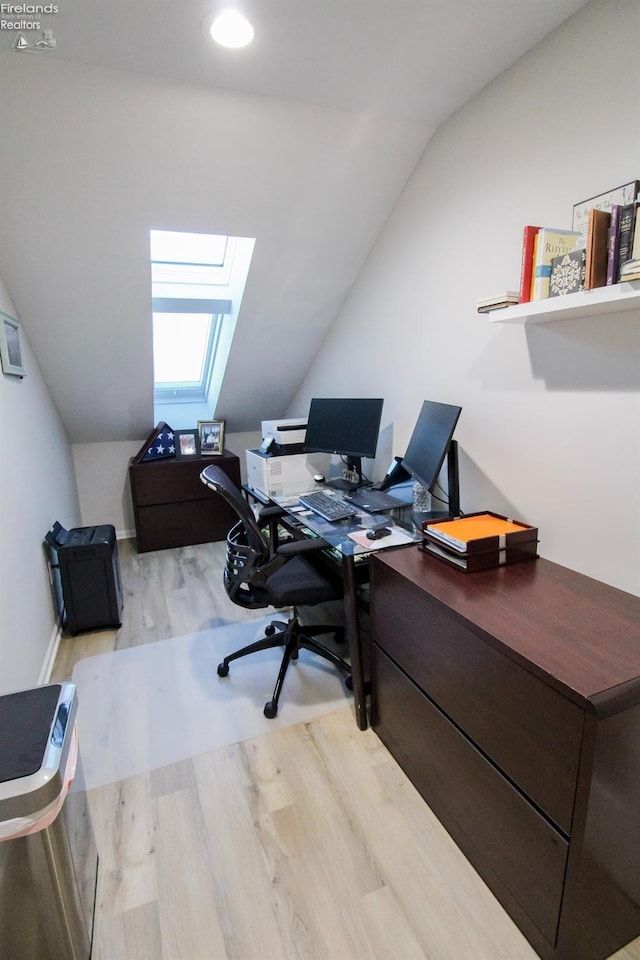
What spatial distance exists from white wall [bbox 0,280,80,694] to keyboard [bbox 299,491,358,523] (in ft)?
4.40

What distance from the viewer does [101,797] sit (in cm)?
157

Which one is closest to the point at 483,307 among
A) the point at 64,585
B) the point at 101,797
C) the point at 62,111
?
the point at 62,111

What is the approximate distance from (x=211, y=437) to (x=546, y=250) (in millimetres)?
3127

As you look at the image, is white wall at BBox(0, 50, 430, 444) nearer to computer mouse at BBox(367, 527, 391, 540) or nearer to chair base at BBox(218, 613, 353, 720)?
computer mouse at BBox(367, 527, 391, 540)

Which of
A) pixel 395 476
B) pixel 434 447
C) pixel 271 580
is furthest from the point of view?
pixel 395 476

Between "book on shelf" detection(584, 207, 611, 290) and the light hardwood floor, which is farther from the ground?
"book on shelf" detection(584, 207, 611, 290)

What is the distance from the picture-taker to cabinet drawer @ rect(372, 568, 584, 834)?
0.97 meters

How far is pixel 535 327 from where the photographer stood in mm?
1662

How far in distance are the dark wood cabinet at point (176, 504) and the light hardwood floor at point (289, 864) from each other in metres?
2.35

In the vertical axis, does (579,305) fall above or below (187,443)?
above

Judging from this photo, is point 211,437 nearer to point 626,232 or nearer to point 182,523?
point 182,523

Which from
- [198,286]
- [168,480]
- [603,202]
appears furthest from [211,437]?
[603,202]

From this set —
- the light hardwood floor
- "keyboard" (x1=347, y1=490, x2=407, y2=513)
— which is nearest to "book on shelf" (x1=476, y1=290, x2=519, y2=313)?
"keyboard" (x1=347, y1=490, x2=407, y2=513)

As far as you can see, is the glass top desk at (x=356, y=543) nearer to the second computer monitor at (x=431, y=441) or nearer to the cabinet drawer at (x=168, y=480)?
the second computer monitor at (x=431, y=441)
